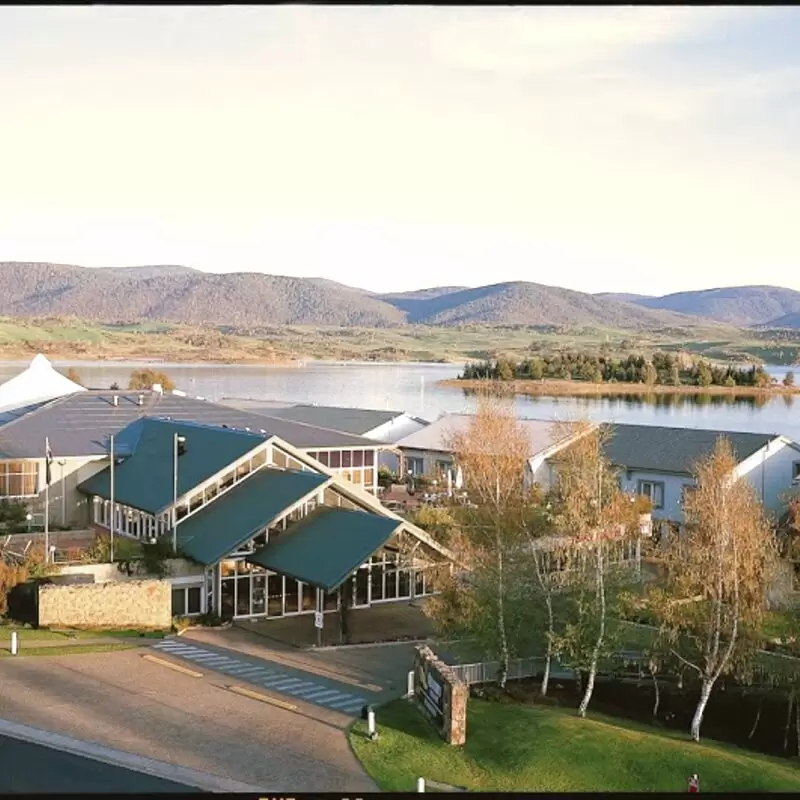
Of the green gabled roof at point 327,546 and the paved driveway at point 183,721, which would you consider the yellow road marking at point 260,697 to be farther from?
the green gabled roof at point 327,546

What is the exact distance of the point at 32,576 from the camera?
71.3ft

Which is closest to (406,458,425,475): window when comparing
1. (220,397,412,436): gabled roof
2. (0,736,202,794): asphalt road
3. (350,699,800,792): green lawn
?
A: (220,397,412,436): gabled roof

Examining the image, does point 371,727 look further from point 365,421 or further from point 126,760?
point 365,421

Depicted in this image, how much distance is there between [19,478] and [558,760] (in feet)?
66.3

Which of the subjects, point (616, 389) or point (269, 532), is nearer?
point (269, 532)

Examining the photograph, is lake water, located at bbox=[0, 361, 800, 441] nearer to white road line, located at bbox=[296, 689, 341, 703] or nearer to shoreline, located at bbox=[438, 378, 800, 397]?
shoreline, located at bbox=[438, 378, 800, 397]

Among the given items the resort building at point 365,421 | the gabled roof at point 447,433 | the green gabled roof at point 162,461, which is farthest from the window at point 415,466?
the green gabled roof at point 162,461

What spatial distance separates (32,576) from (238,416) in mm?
14232

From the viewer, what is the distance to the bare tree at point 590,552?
16688 mm

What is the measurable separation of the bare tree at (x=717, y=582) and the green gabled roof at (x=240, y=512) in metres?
9.10

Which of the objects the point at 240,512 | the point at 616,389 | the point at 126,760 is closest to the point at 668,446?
the point at 240,512

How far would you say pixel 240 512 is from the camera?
23.5m

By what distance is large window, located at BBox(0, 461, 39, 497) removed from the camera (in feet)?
94.9

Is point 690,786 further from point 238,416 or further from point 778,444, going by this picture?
point 238,416
